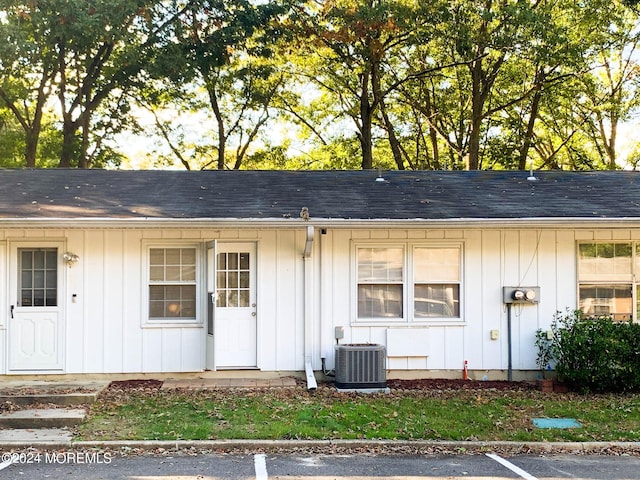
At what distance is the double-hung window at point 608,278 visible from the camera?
10.5 meters

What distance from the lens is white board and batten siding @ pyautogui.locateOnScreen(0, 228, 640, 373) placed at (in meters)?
10.1

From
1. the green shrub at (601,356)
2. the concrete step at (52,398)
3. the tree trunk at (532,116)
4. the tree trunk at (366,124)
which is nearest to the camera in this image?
the concrete step at (52,398)

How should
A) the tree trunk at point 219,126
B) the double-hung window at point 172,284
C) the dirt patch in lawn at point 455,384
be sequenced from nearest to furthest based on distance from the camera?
the dirt patch in lawn at point 455,384 → the double-hung window at point 172,284 → the tree trunk at point 219,126

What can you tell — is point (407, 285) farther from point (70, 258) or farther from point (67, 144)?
point (67, 144)

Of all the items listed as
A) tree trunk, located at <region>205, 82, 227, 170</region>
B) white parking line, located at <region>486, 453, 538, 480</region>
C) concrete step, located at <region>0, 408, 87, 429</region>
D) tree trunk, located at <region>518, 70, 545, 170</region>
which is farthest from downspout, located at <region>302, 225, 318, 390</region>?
tree trunk, located at <region>205, 82, 227, 170</region>

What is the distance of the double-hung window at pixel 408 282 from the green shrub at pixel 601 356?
1.73m

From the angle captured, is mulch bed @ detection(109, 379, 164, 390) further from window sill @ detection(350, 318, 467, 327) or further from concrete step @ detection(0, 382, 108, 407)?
window sill @ detection(350, 318, 467, 327)

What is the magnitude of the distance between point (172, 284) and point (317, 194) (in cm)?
272

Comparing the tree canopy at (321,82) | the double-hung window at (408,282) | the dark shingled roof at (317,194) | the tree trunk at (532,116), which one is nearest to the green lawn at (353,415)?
the double-hung window at (408,282)

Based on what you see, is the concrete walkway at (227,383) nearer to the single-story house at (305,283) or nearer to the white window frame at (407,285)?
the single-story house at (305,283)

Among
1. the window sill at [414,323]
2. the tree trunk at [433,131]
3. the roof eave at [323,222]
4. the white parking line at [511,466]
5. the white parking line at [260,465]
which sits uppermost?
the tree trunk at [433,131]

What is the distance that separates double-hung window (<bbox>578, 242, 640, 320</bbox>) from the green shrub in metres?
0.97

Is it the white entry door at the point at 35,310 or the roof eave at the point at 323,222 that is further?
the white entry door at the point at 35,310

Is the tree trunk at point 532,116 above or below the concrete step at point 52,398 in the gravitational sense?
above
